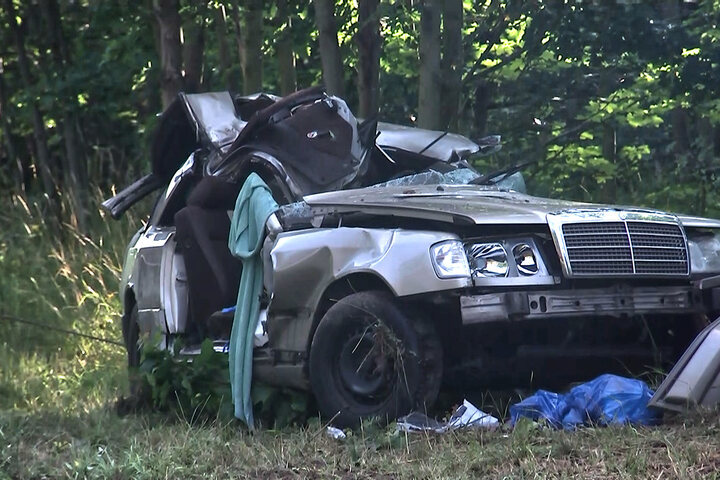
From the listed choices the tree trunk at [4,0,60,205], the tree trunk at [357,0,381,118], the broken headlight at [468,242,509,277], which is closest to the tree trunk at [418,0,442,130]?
the tree trunk at [357,0,381,118]

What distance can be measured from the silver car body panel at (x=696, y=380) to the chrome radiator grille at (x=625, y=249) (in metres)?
0.59

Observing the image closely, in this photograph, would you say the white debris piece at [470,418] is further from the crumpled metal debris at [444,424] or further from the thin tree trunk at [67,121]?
the thin tree trunk at [67,121]

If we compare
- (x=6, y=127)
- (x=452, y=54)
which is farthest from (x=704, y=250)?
(x=6, y=127)

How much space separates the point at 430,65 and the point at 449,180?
2.88 meters

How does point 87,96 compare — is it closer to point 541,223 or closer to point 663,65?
point 663,65

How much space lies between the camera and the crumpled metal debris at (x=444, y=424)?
635 cm

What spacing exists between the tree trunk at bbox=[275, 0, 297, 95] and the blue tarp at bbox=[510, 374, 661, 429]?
747 cm

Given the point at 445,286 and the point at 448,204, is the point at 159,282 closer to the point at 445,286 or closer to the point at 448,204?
the point at 448,204

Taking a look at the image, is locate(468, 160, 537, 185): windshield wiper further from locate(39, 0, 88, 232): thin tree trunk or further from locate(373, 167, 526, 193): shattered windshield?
locate(39, 0, 88, 232): thin tree trunk

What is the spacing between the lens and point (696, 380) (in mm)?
6023

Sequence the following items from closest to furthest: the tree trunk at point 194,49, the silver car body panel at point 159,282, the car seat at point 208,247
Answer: the car seat at point 208,247, the silver car body panel at point 159,282, the tree trunk at point 194,49

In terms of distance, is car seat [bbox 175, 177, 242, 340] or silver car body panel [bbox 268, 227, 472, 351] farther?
car seat [bbox 175, 177, 242, 340]

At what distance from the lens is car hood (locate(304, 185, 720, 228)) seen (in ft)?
21.6

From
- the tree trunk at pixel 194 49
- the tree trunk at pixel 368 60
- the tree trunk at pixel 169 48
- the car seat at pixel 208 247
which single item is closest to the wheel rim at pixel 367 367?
the car seat at pixel 208 247
